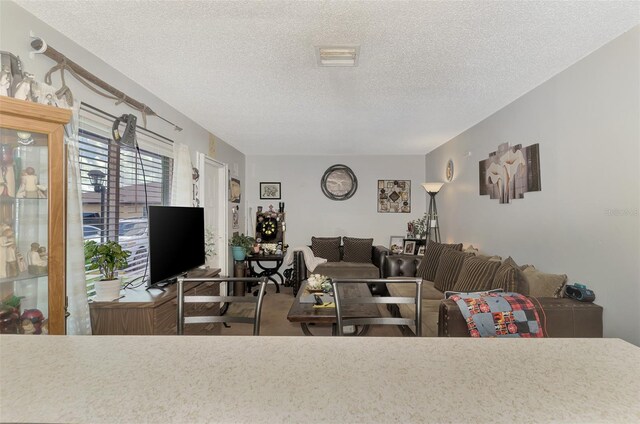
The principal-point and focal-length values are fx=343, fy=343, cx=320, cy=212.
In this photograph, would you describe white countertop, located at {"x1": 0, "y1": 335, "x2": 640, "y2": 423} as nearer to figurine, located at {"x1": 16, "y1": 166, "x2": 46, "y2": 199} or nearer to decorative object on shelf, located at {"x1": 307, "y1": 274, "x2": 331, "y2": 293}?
figurine, located at {"x1": 16, "y1": 166, "x2": 46, "y2": 199}

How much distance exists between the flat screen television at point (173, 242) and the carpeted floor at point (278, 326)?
912mm

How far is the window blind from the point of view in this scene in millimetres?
2391

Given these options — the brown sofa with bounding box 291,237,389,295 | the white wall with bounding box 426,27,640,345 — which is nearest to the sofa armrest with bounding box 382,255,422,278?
the brown sofa with bounding box 291,237,389,295

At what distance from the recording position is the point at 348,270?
537 centimetres

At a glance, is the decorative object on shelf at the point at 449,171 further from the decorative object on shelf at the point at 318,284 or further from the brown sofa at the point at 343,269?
the decorative object on shelf at the point at 318,284

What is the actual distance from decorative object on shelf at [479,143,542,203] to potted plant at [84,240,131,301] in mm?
3239

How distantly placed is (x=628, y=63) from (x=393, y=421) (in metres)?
2.52

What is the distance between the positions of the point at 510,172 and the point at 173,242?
10.3 ft

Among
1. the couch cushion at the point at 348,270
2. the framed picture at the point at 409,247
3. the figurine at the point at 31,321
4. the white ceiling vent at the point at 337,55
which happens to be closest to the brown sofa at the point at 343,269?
the couch cushion at the point at 348,270

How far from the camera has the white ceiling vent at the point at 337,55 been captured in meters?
2.14

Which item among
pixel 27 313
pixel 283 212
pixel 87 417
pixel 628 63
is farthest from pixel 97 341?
pixel 283 212

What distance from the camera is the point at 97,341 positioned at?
80cm

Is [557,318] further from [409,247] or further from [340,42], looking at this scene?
[409,247]

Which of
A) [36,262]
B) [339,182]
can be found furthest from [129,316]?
[339,182]
